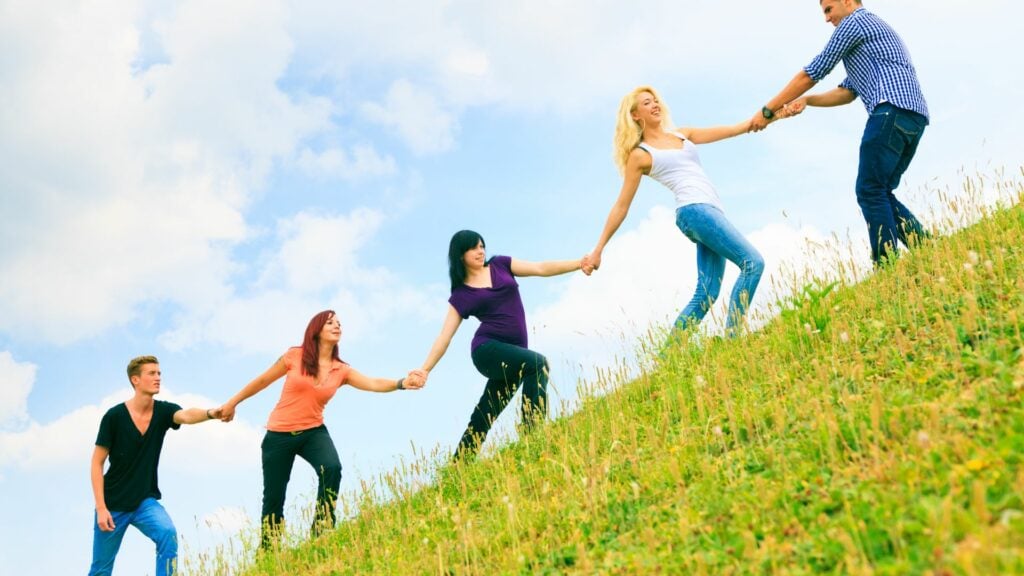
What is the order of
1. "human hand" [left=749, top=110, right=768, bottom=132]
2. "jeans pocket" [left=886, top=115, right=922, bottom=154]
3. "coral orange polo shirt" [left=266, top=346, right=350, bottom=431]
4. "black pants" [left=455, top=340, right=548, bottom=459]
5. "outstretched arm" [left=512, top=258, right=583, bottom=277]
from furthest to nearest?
"human hand" [left=749, top=110, right=768, bottom=132]
"outstretched arm" [left=512, top=258, right=583, bottom=277]
"coral orange polo shirt" [left=266, top=346, right=350, bottom=431]
"black pants" [left=455, top=340, right=548, bottom=459]
"jeans pocket" [left=886, top=115, right=922, bottom=154]

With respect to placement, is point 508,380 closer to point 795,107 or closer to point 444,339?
point 444,339

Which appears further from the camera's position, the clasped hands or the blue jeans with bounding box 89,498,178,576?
the clasped hands

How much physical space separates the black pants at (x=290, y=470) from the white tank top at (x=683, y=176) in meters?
4.24

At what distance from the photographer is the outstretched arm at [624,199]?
8156mm

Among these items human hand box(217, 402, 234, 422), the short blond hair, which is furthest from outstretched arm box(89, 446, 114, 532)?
human hand box(217, 402, 234, 422)

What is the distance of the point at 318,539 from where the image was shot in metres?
8.14

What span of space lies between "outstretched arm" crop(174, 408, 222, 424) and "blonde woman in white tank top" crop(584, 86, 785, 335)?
4314 mm

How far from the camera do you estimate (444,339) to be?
335 inches

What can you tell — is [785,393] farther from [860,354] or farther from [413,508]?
[413,508]

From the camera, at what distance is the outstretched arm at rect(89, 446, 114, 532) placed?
8016mm

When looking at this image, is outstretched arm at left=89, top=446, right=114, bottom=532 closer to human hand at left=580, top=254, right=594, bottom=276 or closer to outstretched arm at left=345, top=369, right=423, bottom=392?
outstretched arm at left=345, top=369, right=423, bottom=392

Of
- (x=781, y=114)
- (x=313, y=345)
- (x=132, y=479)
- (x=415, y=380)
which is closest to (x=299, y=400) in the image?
(x=313, y=345)

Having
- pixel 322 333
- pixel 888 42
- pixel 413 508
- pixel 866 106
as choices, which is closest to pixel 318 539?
pixel 413 508

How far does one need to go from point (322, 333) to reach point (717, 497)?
5074 mm
